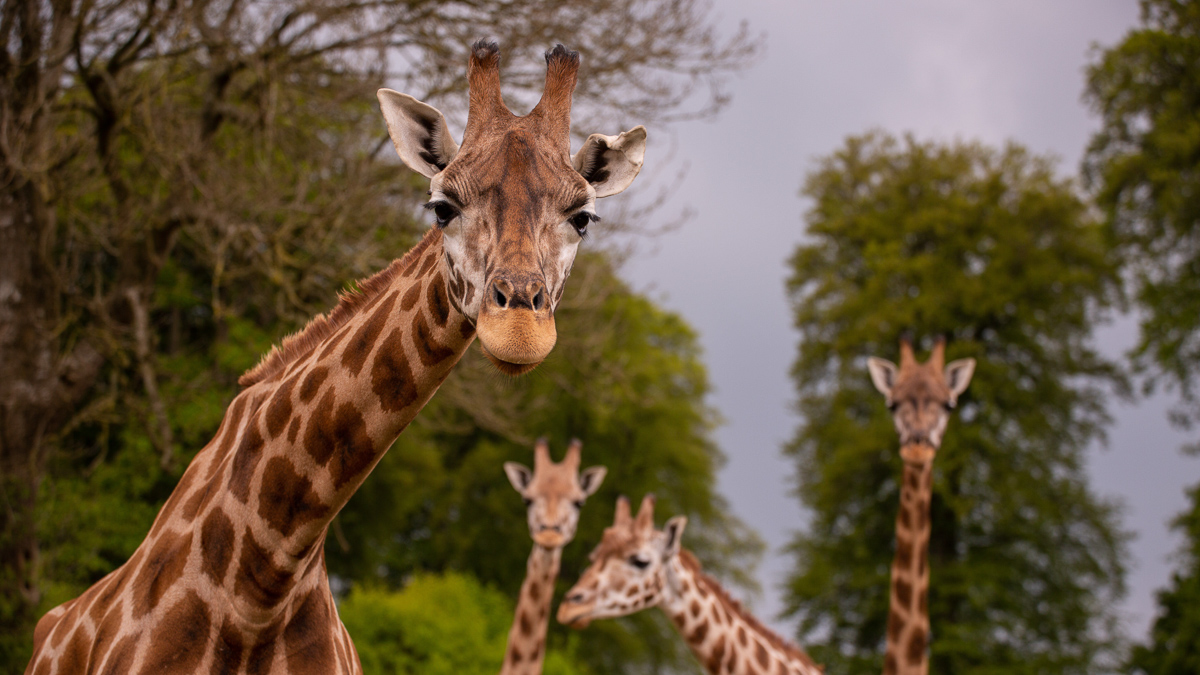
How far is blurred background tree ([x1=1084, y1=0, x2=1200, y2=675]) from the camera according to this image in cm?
1903

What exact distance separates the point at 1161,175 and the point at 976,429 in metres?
6.16

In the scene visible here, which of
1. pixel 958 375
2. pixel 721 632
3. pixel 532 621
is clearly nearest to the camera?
pixel 721 632

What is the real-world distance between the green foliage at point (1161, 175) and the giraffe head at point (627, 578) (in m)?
15.7

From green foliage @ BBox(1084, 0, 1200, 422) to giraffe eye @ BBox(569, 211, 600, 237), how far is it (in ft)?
65.0

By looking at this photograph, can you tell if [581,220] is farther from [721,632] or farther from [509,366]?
[721,632]

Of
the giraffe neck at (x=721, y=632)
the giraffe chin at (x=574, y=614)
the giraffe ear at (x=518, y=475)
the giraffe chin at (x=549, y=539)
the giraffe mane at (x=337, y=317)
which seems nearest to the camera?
the giraffe mane at (x=337, y=317)

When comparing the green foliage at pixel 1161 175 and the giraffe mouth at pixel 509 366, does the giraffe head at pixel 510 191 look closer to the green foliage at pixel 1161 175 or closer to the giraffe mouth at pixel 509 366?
the giraffe mouth at pixel 509 366

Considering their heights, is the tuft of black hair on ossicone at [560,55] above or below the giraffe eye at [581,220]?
above

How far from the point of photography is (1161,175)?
19219 millimetres

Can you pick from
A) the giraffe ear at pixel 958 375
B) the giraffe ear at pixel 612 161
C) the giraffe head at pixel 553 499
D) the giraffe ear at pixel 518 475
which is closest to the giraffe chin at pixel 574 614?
the giraffe head at pixel 553 499

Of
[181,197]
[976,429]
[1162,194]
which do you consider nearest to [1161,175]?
[1162,194]

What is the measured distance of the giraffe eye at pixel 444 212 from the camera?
2664 millimetres

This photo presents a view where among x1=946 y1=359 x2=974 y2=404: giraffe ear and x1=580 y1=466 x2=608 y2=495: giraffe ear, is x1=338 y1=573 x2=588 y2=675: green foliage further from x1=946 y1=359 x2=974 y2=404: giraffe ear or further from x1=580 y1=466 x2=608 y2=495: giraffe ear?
x1=946 y1=359 x2=974 y2=404: giraffe ear

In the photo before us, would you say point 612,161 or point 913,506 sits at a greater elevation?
point 913,506
